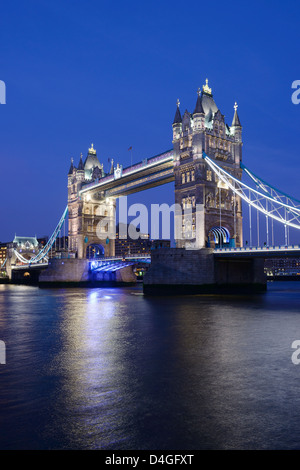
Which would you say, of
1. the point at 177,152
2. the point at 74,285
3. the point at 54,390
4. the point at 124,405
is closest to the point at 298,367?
the point at 124,405

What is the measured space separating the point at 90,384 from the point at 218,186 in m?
36.2

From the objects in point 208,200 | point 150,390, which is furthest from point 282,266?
point 150,390

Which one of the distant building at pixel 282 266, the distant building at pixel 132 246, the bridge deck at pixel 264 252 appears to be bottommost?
the distant building at pixel 282 266

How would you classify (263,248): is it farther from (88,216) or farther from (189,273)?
(88,216)

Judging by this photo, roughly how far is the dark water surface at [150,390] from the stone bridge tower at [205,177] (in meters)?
26.7

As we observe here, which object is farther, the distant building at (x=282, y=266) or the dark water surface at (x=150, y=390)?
the distant building at (x=282, y=266)

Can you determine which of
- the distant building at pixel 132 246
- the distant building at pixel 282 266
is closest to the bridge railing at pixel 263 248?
the distant building at pixel 132 246

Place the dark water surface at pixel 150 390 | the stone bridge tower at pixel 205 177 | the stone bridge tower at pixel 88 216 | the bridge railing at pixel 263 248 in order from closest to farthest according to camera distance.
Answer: the dark water surface at pixel 150 390 < the bridge railing at pixel 263 248 < the stone bridge tower at pixel 205 177 < the stone bridge tower at pixel 88 216

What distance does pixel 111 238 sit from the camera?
68.7 metres

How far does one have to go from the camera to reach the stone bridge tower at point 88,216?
65812 millimetres

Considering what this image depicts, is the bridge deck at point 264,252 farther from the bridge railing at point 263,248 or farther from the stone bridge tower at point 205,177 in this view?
the stone bridge tower at point 205,177

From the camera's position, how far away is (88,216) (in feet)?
217

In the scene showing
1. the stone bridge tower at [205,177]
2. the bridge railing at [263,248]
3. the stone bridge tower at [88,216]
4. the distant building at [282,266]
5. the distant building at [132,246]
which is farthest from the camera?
the distant building at [132,246]

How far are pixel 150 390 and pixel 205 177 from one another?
3547cm
